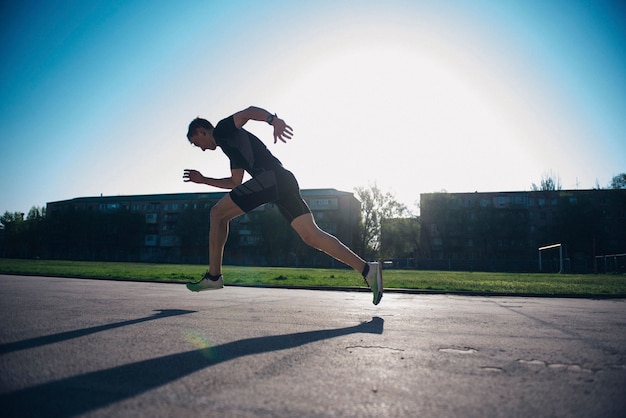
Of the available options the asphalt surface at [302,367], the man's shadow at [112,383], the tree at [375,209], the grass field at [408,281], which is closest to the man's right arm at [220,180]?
the asphalt surface at [302,367]

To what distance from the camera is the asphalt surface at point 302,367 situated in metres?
1.44

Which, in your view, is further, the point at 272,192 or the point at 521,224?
the point at 521,224

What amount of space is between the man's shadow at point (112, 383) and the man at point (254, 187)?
2011 millimetres

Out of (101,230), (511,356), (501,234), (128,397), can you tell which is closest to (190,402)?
(128,397)

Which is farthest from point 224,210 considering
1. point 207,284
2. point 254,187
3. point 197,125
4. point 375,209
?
point 375,209

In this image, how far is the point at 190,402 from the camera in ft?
4.81

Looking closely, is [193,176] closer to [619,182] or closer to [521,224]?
[521,224]

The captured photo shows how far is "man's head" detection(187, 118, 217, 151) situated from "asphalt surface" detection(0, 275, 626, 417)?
6.52ft

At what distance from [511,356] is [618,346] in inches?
36.5

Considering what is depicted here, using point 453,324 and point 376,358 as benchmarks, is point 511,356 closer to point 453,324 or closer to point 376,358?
point 376,358

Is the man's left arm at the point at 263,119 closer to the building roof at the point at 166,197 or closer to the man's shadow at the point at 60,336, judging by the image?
the man's shadow at the point at 60,336

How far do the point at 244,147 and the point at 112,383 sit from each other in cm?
306

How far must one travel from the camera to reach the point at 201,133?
4504mm

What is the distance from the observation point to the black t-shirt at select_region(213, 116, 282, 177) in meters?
4.34
